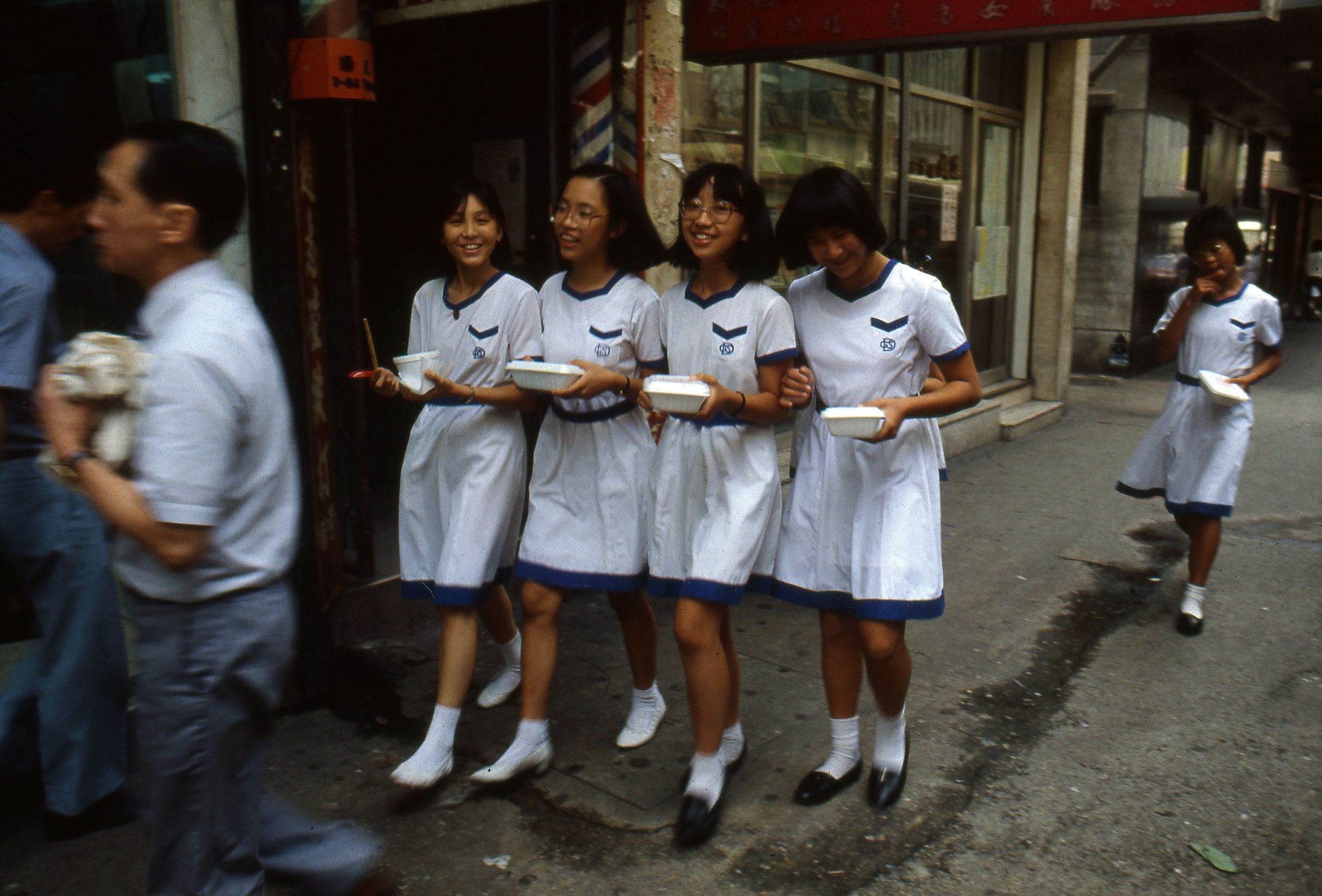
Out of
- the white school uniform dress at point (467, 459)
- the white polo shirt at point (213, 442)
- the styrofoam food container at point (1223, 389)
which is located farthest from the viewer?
the styrofoam food container at point (1223, 389)

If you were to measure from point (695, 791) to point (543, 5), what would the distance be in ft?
11.5

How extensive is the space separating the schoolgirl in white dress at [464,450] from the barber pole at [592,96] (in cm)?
114

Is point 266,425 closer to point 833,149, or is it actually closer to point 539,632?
point 539,632

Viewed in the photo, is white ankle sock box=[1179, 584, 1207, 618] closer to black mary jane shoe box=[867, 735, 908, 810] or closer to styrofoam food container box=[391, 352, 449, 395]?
black mary jane shoe box=[867, 735, 908, 810]

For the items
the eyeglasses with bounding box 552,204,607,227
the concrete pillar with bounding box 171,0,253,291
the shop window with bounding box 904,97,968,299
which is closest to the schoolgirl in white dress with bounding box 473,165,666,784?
the eyeglasses with bounding box 552,204,607,227

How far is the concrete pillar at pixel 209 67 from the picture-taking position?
12.5 feet

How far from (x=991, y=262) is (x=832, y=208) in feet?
24.8

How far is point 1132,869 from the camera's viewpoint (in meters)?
3.07

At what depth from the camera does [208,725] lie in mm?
2004

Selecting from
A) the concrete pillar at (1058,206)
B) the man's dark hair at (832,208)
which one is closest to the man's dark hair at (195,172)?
the man's dark hair at (832,208)

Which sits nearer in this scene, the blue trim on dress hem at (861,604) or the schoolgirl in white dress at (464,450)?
the blue trim on dress hem at (861,604)

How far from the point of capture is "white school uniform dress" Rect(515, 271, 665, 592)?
342 centimetres

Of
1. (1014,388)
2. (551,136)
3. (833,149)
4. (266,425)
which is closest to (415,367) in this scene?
(266,425)

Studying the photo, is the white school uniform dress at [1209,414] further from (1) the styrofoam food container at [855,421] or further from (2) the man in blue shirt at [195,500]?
(2) the man in blue shirt at [195,500]
